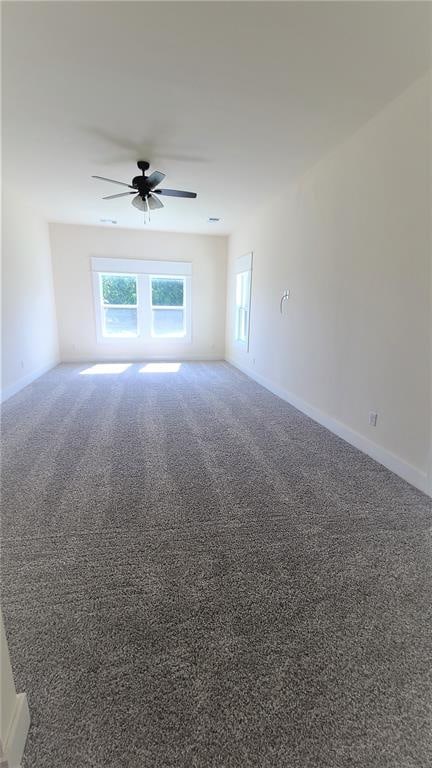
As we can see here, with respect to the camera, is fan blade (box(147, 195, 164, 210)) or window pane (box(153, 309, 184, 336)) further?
window pane (box(153, 309, 184, 336))

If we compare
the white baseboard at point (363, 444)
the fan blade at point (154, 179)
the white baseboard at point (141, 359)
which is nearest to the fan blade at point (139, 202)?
the fan blade at point (154, 179)

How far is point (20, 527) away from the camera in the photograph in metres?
1.95

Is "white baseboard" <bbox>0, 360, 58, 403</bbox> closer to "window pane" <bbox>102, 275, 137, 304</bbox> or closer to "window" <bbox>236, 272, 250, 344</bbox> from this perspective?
"window pane" <bbox>102, 275, 137, 304</bbox>

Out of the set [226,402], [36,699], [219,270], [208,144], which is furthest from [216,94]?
[219,270]

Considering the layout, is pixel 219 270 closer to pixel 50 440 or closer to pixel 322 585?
pixel 50 440

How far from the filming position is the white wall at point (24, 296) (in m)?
4.45

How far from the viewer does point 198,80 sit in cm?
222

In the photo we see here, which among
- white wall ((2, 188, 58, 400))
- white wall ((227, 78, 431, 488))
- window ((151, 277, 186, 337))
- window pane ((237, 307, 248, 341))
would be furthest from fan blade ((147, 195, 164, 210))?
window ((151, 277, 186, 337))

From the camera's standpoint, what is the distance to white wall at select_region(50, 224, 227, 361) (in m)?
6.46

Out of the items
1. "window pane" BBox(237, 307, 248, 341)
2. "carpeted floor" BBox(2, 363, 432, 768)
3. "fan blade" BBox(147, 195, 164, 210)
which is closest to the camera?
"carpeted floor" BBox(2, 363, 432, 768)

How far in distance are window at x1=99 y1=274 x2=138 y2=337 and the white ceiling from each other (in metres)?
3.03

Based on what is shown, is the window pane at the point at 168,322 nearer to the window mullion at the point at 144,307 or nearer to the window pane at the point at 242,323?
the window mullion at the point at 144,307

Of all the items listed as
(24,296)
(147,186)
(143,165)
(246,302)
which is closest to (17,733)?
(147,186)

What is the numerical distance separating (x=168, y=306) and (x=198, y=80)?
4984 mm
